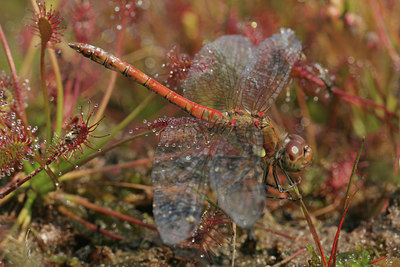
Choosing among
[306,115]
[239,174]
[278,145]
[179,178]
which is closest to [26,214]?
[179,178]

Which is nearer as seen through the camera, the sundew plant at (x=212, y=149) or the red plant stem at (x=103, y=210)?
the sundew plant at (x=212, y=149)

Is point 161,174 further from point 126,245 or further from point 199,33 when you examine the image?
point 199,33

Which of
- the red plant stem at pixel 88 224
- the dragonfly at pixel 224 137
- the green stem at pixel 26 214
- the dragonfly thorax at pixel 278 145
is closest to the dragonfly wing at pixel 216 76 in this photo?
the dragonfly at pixel 224 137

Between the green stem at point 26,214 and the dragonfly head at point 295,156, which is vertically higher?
the dragonfly head at point 295,156

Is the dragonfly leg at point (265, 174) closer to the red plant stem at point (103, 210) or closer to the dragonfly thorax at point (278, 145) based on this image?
the dragonfly thorax at point (278, 145)

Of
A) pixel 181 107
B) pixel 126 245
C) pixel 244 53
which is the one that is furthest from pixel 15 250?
pixel 244 53
